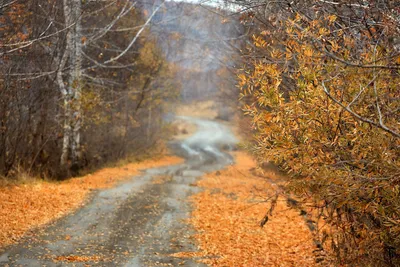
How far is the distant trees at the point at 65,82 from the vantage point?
12.0m

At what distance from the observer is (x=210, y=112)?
257 feet

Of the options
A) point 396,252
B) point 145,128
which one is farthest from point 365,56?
point 145,128

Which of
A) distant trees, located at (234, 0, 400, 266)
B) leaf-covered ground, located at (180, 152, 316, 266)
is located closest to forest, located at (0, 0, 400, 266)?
distant trees, located at (234, 0, 400, 266)

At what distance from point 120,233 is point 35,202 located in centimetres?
281

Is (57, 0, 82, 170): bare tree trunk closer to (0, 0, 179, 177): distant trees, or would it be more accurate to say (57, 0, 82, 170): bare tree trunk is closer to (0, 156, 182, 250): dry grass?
(0, 0, 179, 177): distant trees

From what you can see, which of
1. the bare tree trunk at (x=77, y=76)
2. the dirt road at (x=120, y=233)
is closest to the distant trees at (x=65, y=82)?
the bare tree trunk at (x=77, y=76)

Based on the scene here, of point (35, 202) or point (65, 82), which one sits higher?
point (65, 82)

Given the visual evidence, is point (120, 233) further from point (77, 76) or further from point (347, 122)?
point (77, 76)

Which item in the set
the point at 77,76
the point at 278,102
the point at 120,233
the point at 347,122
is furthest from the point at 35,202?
the point at 347,122

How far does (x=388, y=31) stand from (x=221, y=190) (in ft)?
41.8

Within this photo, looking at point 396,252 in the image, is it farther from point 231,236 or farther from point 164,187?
point 164,187

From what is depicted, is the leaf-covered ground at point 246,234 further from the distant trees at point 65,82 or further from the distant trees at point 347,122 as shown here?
the distant trees at point 65,82

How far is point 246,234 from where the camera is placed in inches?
412

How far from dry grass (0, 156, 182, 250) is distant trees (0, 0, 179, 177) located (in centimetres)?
152
